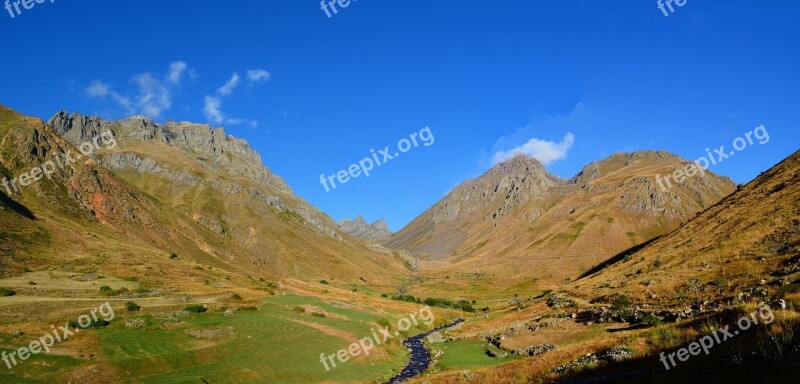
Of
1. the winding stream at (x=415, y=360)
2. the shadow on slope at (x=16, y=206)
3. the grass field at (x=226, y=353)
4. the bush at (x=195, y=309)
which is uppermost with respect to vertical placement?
the shadow on slope at (x=16, y=206)

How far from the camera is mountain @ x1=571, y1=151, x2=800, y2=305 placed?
131ft

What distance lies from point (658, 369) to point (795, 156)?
9644cm

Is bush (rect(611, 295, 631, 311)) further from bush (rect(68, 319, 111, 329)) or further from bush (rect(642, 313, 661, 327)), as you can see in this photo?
bush (rect(68, 319, 111, 329))

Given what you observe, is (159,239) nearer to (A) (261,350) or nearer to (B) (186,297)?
(B) (186,297)

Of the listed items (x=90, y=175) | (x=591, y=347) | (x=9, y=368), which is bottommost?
(x=591, y=347)

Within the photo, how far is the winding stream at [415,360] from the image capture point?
41378 millimetres

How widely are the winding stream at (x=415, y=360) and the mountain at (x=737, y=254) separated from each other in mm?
26173

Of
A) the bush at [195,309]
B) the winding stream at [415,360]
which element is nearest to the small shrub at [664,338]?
the winding stream at [415,360]

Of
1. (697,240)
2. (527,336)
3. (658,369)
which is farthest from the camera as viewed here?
(697,240)

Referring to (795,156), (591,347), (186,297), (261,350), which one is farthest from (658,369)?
(795,156)

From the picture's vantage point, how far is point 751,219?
203 ft

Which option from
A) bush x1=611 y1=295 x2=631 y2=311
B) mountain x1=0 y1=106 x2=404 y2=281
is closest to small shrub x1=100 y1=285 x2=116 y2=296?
mountain x1=0 y1=106 x2=404 y2=281

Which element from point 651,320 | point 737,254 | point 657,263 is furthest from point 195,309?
point 657,263

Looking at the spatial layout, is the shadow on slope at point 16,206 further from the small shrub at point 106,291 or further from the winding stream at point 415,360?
the winding stream at point 415,360
